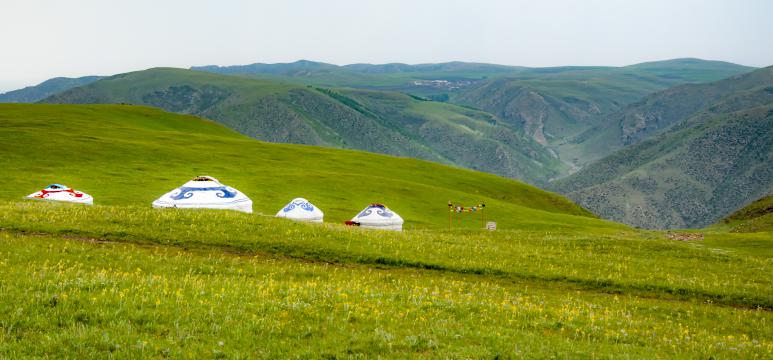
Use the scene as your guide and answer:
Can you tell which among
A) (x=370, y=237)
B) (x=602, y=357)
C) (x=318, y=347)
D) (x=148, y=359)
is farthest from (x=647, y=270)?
(x=148, y=359)

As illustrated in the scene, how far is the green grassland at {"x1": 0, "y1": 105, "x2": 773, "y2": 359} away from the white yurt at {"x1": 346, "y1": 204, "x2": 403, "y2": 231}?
11009 millimetres

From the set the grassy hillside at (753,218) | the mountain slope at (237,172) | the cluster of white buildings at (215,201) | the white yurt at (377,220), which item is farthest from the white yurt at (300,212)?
the grassy hillside at (753,218)

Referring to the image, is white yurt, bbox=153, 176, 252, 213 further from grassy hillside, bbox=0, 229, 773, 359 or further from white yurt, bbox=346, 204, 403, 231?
grassy hillside, bbox=0, 229, 773, 359

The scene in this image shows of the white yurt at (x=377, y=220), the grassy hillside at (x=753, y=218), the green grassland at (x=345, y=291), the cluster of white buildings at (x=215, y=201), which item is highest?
the green grassland at (x=345, y=291)

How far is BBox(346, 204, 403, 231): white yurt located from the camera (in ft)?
173

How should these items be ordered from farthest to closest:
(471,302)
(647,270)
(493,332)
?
(647,270)
(471,302)
(493,332)

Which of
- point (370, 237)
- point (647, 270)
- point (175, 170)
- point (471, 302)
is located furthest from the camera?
point (175, 170)

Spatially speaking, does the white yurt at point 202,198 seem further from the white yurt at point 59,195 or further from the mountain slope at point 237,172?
the mountain slope at point 237,172

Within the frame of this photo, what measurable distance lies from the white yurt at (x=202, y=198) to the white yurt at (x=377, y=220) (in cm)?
1057

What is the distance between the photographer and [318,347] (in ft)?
37.7

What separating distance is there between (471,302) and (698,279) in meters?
16.3

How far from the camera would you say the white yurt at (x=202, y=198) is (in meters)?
49.5

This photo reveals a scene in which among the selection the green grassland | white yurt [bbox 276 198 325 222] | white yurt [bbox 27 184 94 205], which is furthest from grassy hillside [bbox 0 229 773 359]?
white yurt [bbox 27 184 94 205]

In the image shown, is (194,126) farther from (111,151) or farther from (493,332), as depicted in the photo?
(493,332)
